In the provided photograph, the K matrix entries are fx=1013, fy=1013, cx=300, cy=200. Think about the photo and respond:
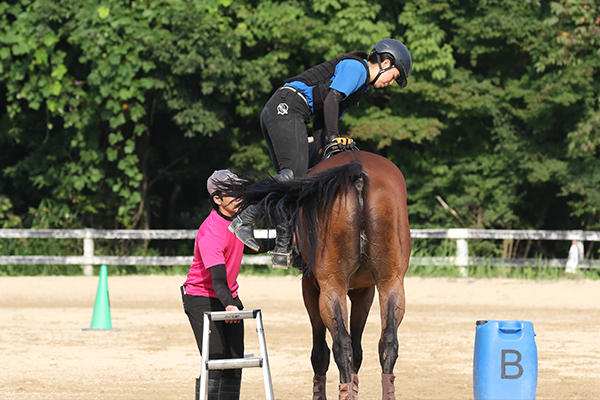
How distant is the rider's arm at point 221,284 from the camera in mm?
6703

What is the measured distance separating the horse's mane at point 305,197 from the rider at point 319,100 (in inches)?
7.6

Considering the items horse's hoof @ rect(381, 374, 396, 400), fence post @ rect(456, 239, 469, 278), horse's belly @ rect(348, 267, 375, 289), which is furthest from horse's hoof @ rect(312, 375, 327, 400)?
fence post @ rect(456, 239, 469, 278)

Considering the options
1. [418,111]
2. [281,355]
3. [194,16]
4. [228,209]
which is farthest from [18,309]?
[418,111]

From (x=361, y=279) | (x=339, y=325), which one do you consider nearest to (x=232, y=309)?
(x=339, y=325)

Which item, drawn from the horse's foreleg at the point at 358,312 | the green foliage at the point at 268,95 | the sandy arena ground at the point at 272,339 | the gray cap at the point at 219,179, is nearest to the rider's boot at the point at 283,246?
the gray cap at the point at 219,179

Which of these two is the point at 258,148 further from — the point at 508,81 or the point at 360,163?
the point at 360,163

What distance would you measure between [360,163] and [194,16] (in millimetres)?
15788

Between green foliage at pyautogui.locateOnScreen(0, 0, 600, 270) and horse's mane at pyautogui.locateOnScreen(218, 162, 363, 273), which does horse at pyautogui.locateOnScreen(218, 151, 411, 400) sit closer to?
horse's mane at pyautogui.locateOnScreen(218, 162, 363, 273)

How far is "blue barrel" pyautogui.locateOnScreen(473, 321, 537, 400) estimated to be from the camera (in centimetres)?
672

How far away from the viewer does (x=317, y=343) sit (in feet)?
24.4

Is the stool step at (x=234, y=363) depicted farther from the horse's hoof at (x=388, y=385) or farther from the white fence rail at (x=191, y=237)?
the white fence rail at (x=191, y=237)

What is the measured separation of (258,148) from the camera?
2467 centimetres

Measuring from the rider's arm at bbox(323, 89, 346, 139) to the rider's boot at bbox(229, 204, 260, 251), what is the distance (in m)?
0.81

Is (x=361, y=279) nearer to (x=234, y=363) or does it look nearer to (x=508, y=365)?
(x=234, y=363)
